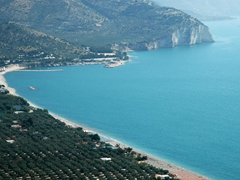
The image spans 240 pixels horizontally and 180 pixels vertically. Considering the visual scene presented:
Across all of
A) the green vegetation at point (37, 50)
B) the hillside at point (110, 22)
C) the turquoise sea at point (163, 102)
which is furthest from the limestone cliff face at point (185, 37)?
the green vegetation at point (37, 50)

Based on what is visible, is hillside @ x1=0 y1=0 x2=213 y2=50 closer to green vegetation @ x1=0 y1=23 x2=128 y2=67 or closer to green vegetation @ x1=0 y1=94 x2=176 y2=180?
green vegetation @ x1=0 y1=23 x2=128 y2=67

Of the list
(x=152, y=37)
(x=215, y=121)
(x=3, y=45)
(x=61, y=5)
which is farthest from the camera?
(x=61, y=5)

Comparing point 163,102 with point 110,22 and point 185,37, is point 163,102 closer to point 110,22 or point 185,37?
point 185,37

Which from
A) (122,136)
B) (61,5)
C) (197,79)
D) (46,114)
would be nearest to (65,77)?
(197,79)

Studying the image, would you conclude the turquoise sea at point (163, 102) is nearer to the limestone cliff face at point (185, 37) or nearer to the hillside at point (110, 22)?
the limestone cliff face at point (185, 37)

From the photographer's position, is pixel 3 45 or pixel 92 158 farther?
pixel 3 45

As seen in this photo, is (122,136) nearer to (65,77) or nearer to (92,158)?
(92,158)

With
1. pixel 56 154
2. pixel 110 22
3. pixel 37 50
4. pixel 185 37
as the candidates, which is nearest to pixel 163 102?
pixel 56 154
